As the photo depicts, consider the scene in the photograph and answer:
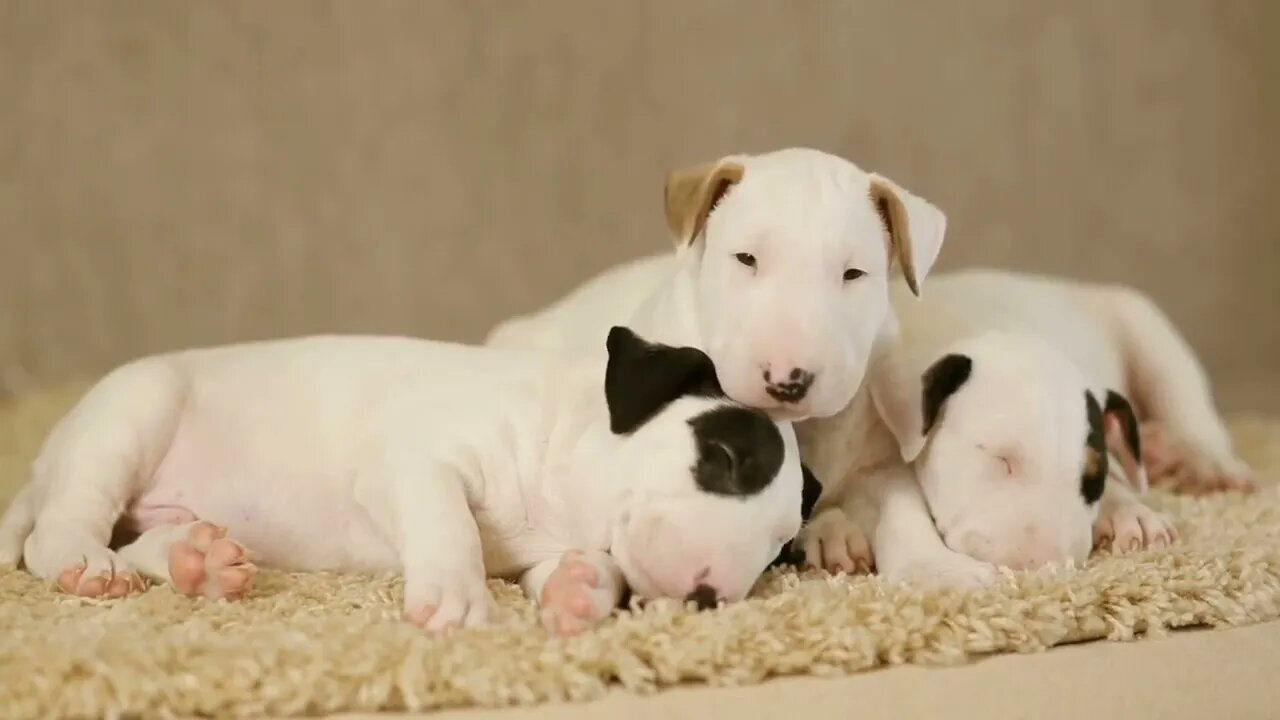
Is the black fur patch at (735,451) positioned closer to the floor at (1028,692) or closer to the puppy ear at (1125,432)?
the floor at (1028,692)

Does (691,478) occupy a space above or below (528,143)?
below

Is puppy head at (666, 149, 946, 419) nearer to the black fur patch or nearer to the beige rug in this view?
the black fur patch

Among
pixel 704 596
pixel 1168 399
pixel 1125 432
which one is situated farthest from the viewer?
pixel 1168 399

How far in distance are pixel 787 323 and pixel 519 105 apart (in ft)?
5.44

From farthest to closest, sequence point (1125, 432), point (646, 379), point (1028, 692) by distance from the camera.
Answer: point (1125, 432), point (646, 379), point (1028, 692)

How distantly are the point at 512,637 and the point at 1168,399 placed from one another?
5.15ft

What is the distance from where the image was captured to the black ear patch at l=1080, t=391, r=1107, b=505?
5.30ft

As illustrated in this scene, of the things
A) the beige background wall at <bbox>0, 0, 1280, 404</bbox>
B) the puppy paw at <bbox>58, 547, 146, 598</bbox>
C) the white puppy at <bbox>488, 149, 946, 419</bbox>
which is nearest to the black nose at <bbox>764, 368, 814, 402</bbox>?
the white puppy at <bbox>488, 149, 946, 419</bbox>

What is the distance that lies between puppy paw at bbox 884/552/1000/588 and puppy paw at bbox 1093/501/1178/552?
0.88ft

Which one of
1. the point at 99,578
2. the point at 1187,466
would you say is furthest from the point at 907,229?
the point at 99,578

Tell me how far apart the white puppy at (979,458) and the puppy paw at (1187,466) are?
9.9 inches

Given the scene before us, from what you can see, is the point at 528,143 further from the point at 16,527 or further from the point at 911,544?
the point at 911,544

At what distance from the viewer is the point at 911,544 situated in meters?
1.59

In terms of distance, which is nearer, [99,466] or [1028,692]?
[1028,692]
